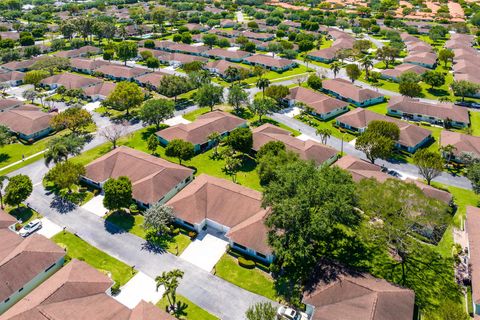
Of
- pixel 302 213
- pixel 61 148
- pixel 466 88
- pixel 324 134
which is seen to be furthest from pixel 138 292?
pixel 466 88

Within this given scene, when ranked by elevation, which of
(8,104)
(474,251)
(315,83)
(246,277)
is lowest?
(8,104)

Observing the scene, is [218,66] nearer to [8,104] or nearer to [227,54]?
[227,54]

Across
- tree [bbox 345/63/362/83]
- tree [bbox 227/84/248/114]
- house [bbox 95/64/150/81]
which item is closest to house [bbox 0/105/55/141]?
house [bbox 95/64/150/81]

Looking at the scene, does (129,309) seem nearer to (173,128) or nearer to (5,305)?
(5,305)

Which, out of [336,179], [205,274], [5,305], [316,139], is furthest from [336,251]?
[5,305]

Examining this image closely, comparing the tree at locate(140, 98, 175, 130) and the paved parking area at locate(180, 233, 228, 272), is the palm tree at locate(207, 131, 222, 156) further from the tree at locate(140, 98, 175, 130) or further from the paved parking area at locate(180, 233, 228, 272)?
the paved parking area at locate(180, 233, 228, 272)

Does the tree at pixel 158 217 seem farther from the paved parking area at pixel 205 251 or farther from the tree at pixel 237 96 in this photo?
the tree at pixel 237 96

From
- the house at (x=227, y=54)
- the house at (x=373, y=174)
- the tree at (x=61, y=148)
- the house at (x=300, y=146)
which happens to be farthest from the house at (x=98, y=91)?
the house at (x=373, y=174)
